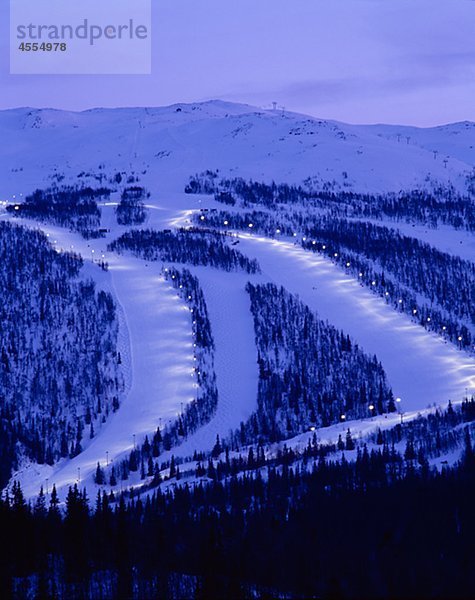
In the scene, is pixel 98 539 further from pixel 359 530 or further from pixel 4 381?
pixel 4 381

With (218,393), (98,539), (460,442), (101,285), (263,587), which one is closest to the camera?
(263,587)

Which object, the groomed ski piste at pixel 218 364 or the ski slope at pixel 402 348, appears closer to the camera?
the groomed ski piste at pixel 218 364

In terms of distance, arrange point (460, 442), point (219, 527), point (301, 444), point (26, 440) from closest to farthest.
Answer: point (219, 527) < point (460, 442) < point (301, 444) < point (26, 440)

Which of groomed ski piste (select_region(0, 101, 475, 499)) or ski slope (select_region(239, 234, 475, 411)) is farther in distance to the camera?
ski slope (select_region(239, 234, 475, 411))

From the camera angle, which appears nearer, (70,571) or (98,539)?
(70,571)

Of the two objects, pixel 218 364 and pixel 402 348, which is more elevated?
pixel 402 348

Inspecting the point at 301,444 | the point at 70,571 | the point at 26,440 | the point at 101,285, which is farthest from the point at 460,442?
the point at 101,285

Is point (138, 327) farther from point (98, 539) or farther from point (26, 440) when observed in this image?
point (98, 539)

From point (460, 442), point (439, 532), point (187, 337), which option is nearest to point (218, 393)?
point (187, 337)

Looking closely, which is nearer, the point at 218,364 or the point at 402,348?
the point at 218,364

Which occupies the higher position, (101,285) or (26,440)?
(101,285)
